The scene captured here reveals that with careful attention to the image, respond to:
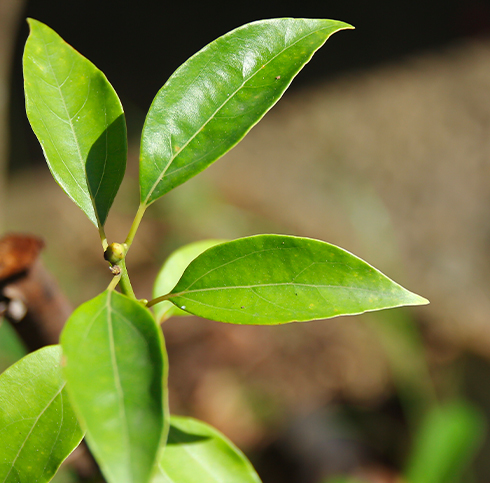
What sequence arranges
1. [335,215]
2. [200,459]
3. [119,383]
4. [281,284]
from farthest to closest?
1. [335,215]
2. [200,459]
3. [281,284]
4. [119,383]

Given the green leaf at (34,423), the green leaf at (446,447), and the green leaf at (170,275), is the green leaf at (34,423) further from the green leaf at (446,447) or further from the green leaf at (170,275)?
the green leaf at (446,447)

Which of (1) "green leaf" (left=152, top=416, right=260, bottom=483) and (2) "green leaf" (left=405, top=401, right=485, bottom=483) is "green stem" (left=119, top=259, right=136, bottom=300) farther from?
(2) "green leaf" (left=405, top=401, right=485, bottom=483)

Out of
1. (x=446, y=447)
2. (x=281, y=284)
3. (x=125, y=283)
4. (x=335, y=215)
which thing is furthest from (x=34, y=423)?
(x=335, y=215)

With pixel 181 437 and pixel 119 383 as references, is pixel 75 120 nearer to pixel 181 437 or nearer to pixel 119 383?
pixel 119 383

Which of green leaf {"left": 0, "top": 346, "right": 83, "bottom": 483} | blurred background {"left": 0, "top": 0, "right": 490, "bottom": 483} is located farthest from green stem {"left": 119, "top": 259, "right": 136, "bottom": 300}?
blurred background {"left": 0, "top": 0, "right": 490, "bottom": 483}

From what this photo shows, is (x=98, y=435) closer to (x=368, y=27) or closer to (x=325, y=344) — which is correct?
(x=325, y=344)

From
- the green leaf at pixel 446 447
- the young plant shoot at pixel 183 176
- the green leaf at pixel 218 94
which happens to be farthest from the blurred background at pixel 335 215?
the green leaf at pixel 218 94

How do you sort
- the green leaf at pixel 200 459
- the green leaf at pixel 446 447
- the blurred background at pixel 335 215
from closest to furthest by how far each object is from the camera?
1. the green leaf at pixel 200 459
2. the green leaf at pixel 446 447
3. the blurred background at pixel 335 215
